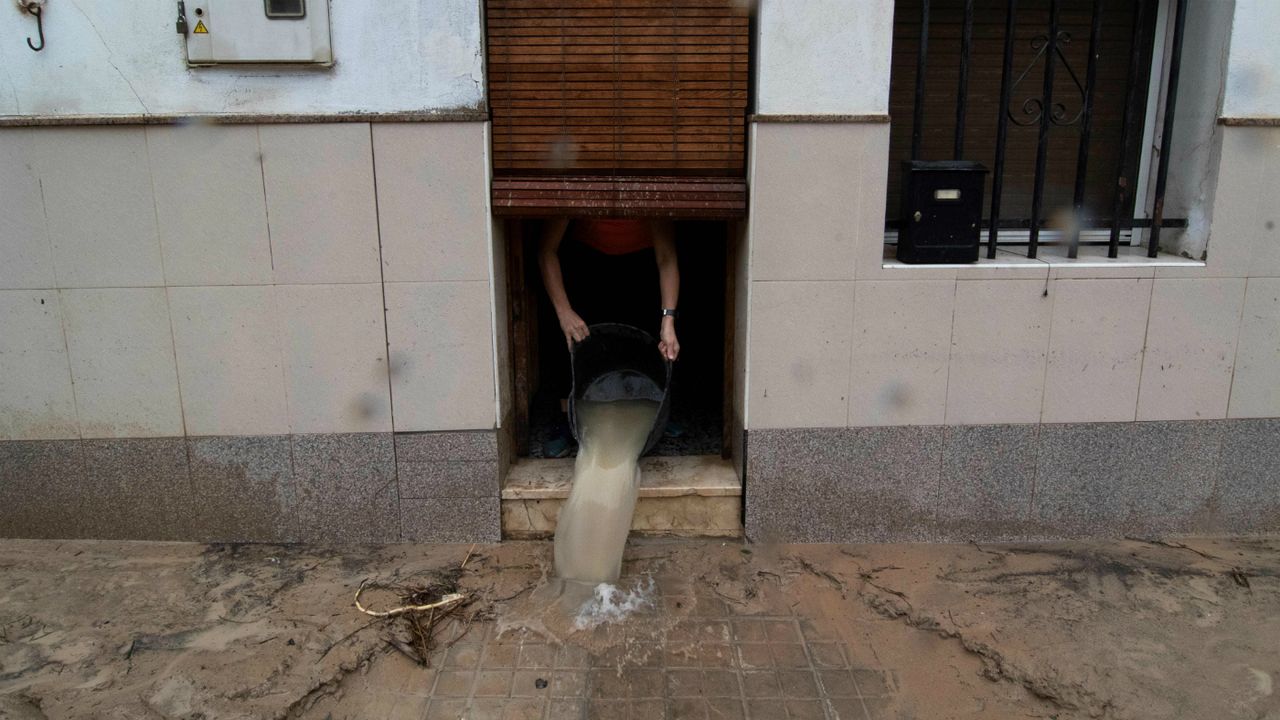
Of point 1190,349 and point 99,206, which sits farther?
point 1190,349

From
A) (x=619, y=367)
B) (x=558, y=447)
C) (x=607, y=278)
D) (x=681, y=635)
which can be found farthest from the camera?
(x=607, y=278)

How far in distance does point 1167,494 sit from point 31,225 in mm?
6284

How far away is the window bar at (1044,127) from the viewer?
466 cm

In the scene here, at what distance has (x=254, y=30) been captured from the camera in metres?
4.21

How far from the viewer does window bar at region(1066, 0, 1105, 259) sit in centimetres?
457

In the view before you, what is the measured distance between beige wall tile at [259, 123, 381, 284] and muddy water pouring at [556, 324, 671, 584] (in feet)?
4.46

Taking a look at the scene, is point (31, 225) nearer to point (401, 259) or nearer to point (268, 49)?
point (268, 49)

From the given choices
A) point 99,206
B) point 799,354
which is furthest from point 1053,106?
point 99,206

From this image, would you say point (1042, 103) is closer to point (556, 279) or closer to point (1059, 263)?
point (1059, 263)

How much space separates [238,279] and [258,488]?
1.15 metres

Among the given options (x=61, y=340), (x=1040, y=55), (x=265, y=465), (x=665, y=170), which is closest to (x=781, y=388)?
(x=665, y=170)

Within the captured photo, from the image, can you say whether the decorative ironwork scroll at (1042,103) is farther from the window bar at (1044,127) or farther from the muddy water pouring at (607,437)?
the muddy water pouring at (607,437)

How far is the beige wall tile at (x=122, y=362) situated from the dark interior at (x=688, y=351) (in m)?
1.98

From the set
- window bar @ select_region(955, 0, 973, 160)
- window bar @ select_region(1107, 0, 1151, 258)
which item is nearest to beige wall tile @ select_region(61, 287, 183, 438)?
window bar @ select_region(955, 0, 973, 160)
